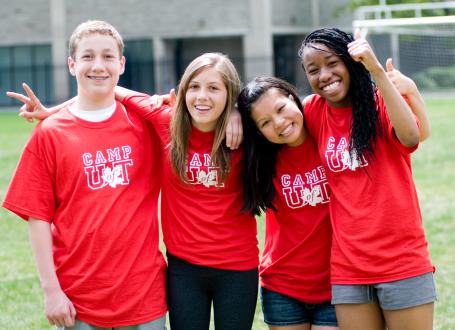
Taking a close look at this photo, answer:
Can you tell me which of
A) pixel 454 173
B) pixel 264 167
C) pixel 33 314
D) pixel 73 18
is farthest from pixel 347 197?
pixel 73 18

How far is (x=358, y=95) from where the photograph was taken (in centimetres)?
368

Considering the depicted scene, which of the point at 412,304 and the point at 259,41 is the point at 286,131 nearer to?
the point at 412,304

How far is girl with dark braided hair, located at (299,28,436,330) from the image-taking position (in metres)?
3.55

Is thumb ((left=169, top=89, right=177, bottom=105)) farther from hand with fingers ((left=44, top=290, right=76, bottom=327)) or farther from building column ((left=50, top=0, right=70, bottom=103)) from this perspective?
building column ((left=50, top=0, right=70, bottom=103))

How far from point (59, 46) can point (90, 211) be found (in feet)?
111

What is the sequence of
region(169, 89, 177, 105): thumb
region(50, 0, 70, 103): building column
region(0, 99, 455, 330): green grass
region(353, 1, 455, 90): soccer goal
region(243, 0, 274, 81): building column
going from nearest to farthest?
region(169, 89, 177, 105): thumb → region(0, 99, 455, 330): green grass → region(353, 1, 455, 90): soccer goal → region(243, 0, 274, 81): building column → region(50, 0, 70, 103): building column

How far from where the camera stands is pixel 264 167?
385cm

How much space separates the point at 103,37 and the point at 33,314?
2.87 meters

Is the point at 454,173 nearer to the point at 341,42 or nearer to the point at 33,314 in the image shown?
the point at 33,314

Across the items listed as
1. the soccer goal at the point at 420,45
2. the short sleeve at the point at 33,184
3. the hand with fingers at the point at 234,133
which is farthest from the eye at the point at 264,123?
the soccer goal at the point at 420,45

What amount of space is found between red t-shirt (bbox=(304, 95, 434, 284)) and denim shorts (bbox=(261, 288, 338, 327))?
27 cm

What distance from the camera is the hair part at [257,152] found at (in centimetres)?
382

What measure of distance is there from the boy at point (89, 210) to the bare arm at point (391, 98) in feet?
3.47

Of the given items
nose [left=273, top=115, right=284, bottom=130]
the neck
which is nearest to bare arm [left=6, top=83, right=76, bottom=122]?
the neck
